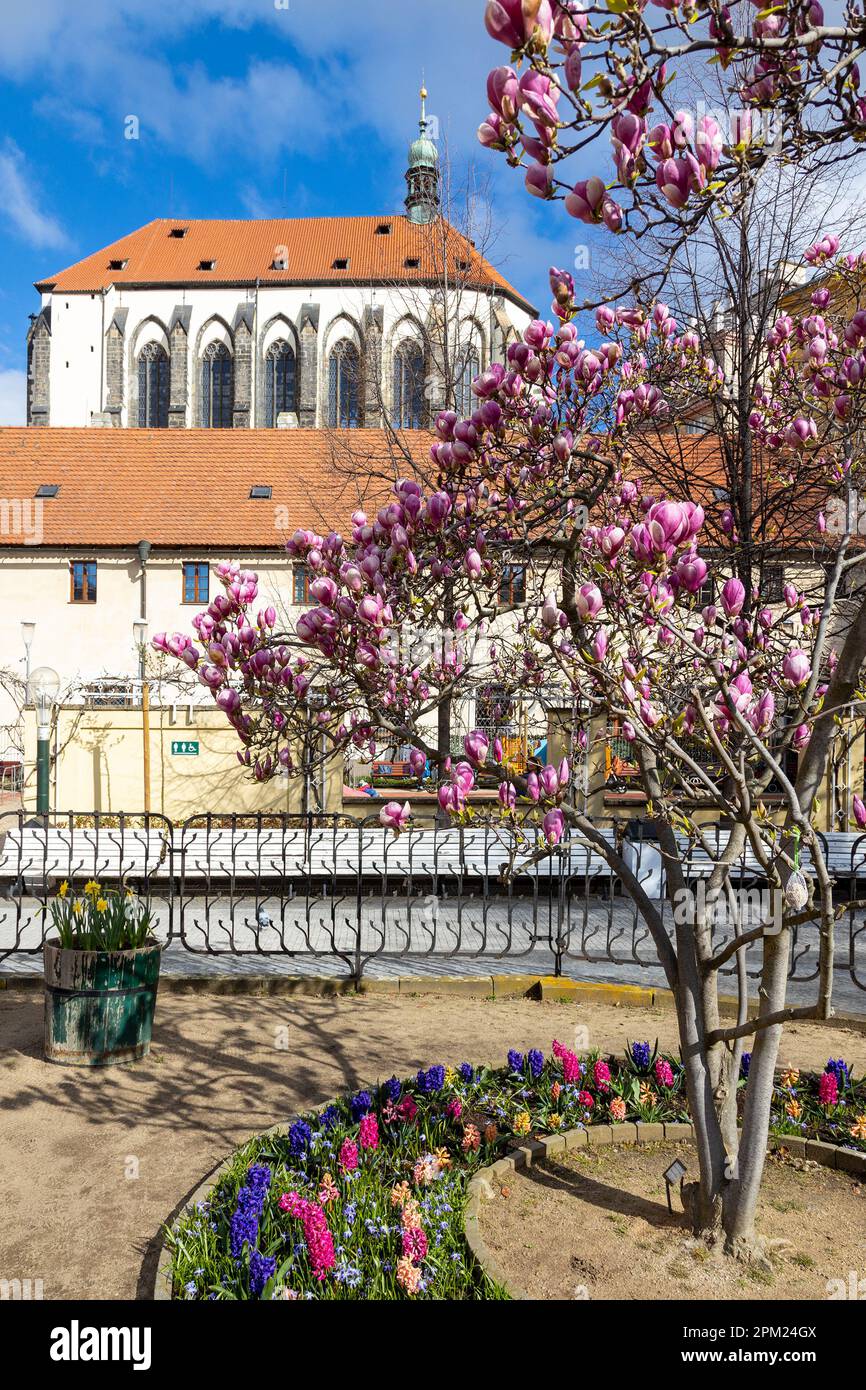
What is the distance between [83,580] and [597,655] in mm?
28294

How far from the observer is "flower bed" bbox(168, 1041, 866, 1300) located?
3.32 metres

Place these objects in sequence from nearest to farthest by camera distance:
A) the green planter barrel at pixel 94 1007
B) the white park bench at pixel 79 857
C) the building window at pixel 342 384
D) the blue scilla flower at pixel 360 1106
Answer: the blue scilla flower at pixel 360 1106 → the green planter barrel at pixel 94 1007 → the white park bench at pixel 79 857 → the building window at pixel 342 384

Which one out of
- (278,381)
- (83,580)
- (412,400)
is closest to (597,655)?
(412,400)

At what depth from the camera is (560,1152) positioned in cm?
461

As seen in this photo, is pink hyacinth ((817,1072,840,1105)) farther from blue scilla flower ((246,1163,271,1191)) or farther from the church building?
the church building

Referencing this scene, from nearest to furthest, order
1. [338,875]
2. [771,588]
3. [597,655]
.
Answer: [597,655]
[771,588]
[338,875]

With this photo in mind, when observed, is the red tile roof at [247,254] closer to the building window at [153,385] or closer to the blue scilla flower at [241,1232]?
the building window at [153,385]

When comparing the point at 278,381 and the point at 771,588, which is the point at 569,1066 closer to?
the point at 771,588

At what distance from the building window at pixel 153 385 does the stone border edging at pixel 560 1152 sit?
53.6m

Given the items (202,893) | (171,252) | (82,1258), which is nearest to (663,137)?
(82,1258)

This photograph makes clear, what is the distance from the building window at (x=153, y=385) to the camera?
53.4 m

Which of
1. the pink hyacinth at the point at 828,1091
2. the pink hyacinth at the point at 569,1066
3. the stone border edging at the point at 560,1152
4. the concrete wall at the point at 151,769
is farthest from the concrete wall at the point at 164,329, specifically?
the stone border edging at the point at 560,1152

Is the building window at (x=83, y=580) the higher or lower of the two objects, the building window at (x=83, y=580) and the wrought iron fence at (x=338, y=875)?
the higher
